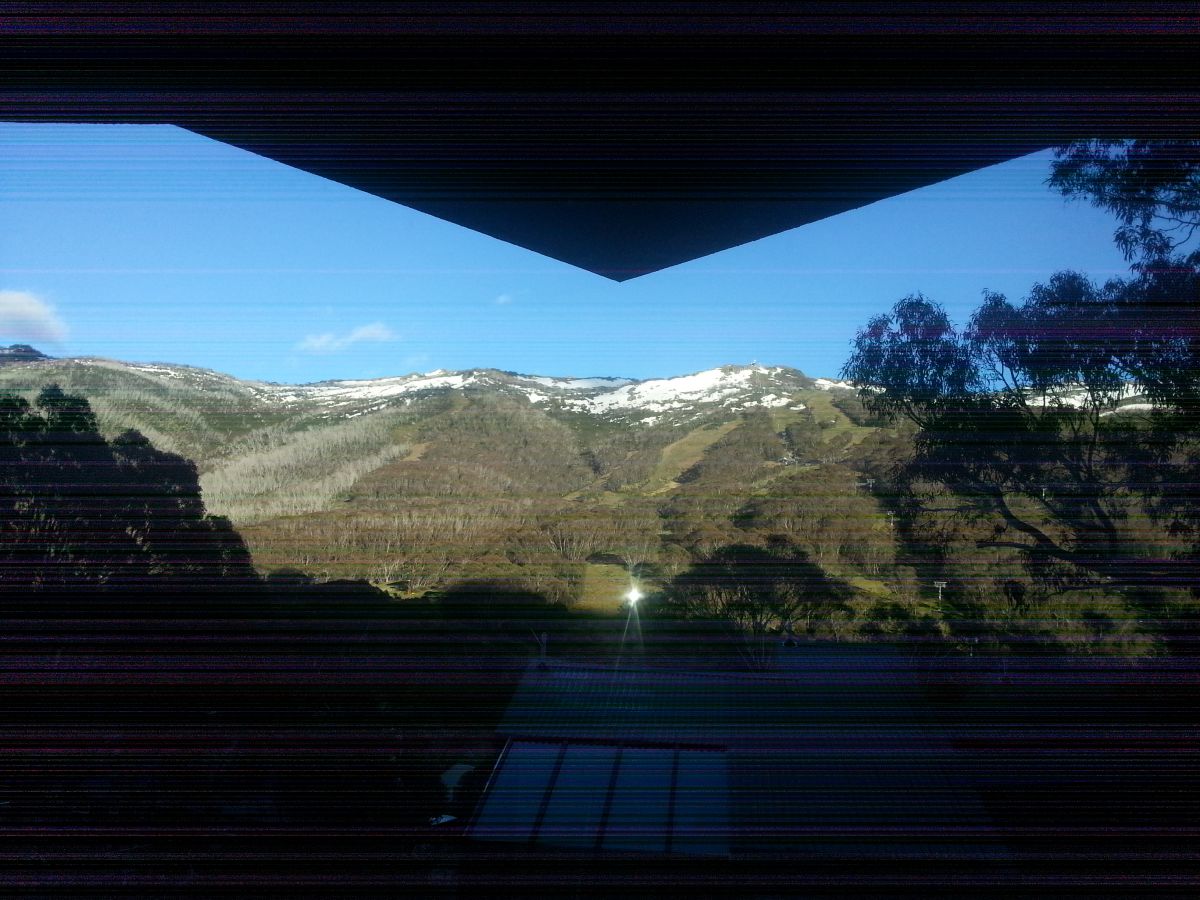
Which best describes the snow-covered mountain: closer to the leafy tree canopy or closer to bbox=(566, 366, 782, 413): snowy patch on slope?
bbox=(566, 366, 782, 413): snowy patch on slope

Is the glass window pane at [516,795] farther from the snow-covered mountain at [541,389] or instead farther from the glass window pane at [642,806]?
the snow-covered mountain at [541,389]

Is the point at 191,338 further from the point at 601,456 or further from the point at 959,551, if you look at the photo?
the point at 959,551

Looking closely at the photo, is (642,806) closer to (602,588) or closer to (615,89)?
(602,588)

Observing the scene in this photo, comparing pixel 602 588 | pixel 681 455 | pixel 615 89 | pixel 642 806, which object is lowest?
pixel 642 806

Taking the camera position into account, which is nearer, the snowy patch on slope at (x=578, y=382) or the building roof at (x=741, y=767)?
the building roof at (x=741, y=767)

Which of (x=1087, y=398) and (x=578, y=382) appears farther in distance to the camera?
(x=578, y=382)

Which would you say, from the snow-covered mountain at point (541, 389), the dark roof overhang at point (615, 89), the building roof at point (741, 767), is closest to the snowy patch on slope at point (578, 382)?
the snow-covered mountain at point (541, 389)

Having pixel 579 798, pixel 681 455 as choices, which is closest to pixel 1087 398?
pixel 681 455

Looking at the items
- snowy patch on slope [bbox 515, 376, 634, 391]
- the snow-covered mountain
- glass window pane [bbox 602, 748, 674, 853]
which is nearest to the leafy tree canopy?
the snow-covered mountain

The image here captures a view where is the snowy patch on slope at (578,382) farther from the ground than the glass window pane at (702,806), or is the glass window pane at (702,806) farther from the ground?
the snowy patch on slope at (578,382)

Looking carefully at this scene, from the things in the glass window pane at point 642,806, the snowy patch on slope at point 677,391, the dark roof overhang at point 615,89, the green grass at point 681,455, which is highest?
the dark roof overhang at point 615,89
